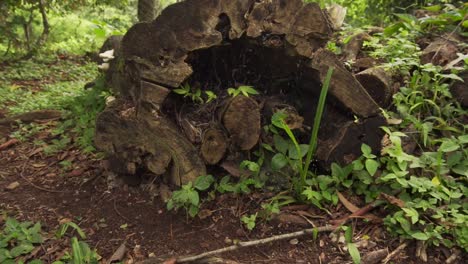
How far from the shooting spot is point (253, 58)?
2.88 metres

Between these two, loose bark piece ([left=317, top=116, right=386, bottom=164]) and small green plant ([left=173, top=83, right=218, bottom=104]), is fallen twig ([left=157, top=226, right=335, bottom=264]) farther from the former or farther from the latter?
small green plant ([left=173, top=83, right=218, bottom=104])

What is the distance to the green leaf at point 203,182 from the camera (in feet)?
8.22

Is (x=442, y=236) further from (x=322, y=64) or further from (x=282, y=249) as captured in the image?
(x=322, y=64)

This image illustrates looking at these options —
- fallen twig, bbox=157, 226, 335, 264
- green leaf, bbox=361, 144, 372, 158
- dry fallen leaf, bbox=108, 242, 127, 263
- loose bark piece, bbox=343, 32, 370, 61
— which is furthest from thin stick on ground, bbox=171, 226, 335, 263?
loose bark piece, bbox=343, 32, 370, 61

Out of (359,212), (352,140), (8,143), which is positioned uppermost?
(352,140)

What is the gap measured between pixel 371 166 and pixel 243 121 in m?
0.87

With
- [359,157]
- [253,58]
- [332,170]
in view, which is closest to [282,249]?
[332,170]

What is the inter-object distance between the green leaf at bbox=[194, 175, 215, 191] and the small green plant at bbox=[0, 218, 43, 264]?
105cm

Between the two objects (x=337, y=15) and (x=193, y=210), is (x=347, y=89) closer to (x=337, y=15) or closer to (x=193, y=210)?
(x=193, y=210)

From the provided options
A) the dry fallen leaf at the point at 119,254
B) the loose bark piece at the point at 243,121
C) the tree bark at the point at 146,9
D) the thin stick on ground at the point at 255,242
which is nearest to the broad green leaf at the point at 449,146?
the thin stick on ground at the point at 255,242

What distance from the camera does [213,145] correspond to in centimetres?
263

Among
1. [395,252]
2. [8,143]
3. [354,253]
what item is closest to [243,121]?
[354,253]

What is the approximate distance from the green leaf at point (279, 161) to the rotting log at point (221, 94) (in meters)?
0.23

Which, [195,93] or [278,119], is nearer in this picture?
[278,119]
